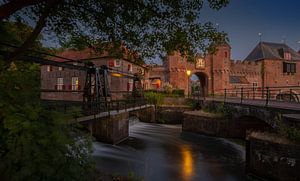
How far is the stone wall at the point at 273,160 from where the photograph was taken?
308 inches

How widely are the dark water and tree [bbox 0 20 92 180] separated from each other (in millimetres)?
6933

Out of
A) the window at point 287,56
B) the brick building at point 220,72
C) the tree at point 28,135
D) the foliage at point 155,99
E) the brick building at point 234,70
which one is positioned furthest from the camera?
the window at point 287,56

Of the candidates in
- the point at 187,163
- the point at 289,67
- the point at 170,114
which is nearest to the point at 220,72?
the point at 289,67

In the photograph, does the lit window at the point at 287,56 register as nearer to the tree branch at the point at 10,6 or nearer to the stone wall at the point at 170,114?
the stone wall at the point at 170,114

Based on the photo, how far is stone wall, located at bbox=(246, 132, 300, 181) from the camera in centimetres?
782

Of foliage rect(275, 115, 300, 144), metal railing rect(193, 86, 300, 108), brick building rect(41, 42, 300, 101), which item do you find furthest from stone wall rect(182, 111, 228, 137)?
brick building rect(41, 42, 300, 101)

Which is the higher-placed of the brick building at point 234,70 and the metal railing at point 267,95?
the brick building at point 234,70

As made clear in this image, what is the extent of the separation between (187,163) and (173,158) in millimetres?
1068

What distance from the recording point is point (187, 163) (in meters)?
12.1

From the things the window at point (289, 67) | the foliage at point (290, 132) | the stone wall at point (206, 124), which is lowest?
the stone wall at point (206, 124)

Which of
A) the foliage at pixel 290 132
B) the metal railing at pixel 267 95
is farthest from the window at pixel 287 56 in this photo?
the foliage at pixel 290 132

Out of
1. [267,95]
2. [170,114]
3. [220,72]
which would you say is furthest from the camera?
[220,72]

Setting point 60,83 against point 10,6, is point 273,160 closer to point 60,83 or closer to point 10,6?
point 10,6

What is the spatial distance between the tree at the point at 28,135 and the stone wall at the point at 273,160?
7414 mm
